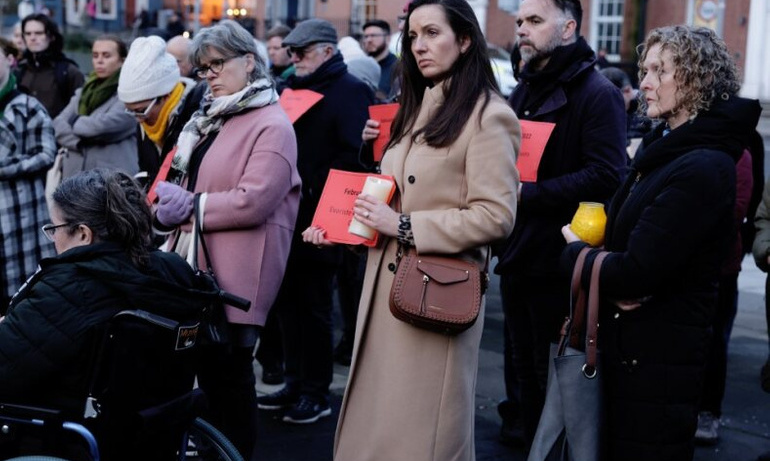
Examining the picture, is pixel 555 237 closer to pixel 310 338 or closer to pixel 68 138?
pixel 310 338

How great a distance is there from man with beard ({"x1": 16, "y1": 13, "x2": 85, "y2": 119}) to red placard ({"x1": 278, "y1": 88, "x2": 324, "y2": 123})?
11.8ft

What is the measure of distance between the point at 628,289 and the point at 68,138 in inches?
170

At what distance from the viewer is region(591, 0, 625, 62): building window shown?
115ft

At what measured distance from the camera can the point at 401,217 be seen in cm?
367

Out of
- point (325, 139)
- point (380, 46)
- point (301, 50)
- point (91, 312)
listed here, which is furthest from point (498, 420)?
point (380, 46)

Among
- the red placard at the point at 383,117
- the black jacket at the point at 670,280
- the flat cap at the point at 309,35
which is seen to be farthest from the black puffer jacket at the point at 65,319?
the flat cap at the point at 309,35

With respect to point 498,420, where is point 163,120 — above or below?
above

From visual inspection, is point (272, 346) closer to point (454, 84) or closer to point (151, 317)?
point (151, 317)

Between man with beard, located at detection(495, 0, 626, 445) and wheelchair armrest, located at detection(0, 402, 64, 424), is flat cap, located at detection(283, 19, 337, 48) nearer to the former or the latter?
man with beard, located at detection(495, 0, 626, 445)

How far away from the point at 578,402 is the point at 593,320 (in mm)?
265

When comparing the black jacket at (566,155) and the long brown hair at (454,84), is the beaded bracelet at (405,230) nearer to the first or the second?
the long brown hair at (454,84)

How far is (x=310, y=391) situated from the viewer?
19.2ft

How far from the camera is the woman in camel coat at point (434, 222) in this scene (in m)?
3.62

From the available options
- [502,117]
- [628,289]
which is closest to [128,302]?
[502,117]
